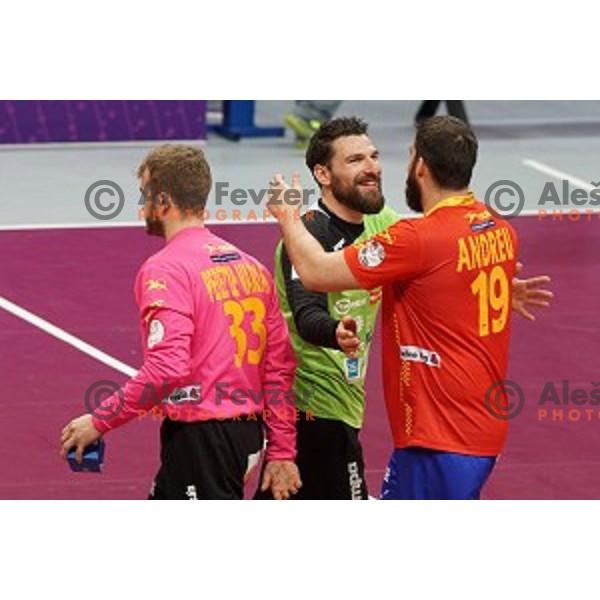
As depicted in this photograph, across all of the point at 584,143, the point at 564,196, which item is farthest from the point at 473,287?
the point at 584,143

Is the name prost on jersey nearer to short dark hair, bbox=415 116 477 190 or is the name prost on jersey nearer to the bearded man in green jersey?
short dark hair, bbox=415 116 477 190

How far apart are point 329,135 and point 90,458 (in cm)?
187

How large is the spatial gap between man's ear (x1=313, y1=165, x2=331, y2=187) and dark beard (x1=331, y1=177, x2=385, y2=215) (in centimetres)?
3

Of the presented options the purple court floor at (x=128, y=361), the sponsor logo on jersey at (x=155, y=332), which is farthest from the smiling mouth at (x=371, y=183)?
the purple court floor at (x=128, y=361)

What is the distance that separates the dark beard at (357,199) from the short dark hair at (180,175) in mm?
881

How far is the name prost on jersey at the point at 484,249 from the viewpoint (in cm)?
758

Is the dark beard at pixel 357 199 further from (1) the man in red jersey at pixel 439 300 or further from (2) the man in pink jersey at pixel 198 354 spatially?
(2) the man in pink jersey at pixel 198 354

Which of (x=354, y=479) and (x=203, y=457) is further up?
(x=203, y=457)

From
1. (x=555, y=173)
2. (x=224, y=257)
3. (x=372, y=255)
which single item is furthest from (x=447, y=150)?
(x=555, y=173)

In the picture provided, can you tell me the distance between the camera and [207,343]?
7520mm

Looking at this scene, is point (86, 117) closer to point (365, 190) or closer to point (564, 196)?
point (564, 196)

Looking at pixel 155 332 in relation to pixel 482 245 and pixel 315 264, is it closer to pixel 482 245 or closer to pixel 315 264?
pixel 315 264

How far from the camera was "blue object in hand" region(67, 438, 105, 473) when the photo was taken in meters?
7.38

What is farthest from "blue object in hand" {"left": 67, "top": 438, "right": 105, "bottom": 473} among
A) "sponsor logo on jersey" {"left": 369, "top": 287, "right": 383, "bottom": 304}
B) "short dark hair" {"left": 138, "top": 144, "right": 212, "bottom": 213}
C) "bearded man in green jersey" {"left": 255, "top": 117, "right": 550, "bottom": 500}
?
"sponsor logo on jersey" {"left": 369, "top": 287, "right": 383, "bottom": 304}
